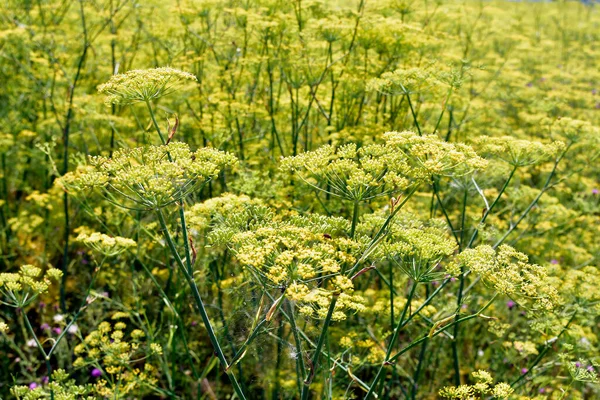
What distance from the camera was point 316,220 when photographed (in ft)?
8.32

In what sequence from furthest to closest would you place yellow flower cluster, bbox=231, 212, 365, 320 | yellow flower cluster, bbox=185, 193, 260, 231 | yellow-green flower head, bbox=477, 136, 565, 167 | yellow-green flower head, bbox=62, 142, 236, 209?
yellow-green flower head, bbox=477, 136, 565, 167
yellow flower cluster, bbox=185, 193, 260, 231
yellow-green flower head, bbox=62, 142, 236, 209
yellow flower cluster, bbox=231, 212, 365, 320

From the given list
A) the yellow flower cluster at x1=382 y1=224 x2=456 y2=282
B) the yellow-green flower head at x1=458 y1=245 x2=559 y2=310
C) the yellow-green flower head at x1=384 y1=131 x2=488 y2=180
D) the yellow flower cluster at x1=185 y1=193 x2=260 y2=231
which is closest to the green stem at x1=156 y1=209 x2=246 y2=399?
the yellow flower cluster at x1=185 y1=193 x2=260 y2=231

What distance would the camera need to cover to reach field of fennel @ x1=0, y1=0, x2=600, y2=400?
7.82 ft

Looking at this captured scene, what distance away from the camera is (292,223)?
2.47 meters

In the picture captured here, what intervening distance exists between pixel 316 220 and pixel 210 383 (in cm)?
298

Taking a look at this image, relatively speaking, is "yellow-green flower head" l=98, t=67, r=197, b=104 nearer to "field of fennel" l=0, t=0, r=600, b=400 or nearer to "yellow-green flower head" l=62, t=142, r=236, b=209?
"field of fennel" l=0, t=0, r=600, b=400

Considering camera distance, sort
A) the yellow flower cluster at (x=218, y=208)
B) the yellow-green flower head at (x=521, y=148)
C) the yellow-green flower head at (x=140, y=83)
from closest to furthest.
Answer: the yellow-green flower head at (x=140, y=83), the yellow flower cluster at (x=218, y=208), the yellow-green flower head at (x=521, y=148)

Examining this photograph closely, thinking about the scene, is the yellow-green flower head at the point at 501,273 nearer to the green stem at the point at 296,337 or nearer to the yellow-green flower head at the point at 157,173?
the green stem at the point at 296,337

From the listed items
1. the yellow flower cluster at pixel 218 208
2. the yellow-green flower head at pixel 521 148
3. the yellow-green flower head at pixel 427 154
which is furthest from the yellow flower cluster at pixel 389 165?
the yellow-green flower head at pixel 521 148

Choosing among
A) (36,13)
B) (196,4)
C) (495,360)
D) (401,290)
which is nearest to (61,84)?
(36,13)

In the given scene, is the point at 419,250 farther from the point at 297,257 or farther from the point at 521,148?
the point at 521,148

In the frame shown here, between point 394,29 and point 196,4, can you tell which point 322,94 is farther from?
point 196,4

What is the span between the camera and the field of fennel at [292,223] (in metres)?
2.38

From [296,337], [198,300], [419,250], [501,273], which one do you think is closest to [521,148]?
[501,273]
